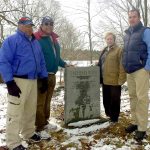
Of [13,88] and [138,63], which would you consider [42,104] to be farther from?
[138,63]

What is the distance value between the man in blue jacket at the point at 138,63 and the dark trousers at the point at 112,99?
2.29 feet

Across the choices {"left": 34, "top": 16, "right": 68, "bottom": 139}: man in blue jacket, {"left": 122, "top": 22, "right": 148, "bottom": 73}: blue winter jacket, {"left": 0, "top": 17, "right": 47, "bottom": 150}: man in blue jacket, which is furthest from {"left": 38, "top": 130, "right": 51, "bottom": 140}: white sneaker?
{"left": 122, "top": 22, "right": 148, "bottom": 73}: blue winter jacket

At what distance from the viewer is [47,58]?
6.29 m

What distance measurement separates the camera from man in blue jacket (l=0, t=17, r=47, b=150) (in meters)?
5.12

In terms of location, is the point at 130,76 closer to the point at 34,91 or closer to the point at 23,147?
the point at 34,91

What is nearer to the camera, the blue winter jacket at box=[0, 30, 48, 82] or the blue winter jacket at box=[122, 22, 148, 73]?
the blue winter jacket at box=[0, 30, 48, 82]

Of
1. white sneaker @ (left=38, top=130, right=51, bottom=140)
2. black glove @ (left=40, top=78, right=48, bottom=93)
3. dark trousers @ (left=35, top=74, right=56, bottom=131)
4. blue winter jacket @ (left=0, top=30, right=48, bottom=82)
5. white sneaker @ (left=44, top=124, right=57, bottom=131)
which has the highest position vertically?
Answer: blue winter jacket @ (left=0, top=30, right=48, bottom=82)

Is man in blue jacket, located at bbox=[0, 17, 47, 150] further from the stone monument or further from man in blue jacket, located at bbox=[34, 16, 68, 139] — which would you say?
the stone monument

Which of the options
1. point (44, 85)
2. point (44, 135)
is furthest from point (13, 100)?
point (44, 135)

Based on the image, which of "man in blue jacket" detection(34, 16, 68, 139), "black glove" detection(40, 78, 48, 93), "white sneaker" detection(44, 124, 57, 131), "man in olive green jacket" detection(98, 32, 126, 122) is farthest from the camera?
"white sneaker" detection(44, 124, 57, 131)

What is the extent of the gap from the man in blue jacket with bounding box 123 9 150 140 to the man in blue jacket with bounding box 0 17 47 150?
175 cm

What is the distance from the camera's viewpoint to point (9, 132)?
5.30 meters

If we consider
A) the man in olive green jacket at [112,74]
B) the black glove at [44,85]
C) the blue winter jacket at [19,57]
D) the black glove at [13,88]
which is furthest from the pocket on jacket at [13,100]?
the man in olive green jacket at [112,74]

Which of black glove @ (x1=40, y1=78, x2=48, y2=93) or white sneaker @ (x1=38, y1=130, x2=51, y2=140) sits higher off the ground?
black glove @ (x1=40, y1=78, x2=48, y2=93)
